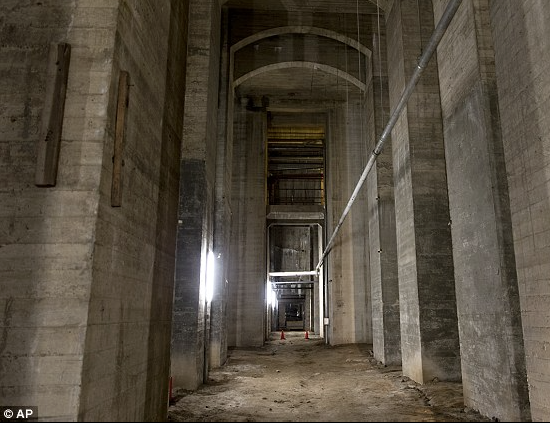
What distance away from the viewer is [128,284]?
4465mm

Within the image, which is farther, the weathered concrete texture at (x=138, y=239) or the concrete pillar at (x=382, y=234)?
the concrete pillar at (x=382, y=234)

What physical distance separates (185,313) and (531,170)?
690cm

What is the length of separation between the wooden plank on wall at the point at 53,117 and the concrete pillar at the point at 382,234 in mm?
10295

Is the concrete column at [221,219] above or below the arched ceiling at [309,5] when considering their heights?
below

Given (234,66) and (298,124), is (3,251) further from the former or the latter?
(298,124)

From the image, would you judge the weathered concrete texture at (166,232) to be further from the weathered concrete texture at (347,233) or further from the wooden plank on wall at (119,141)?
the weathered concrete texture at (347,233)

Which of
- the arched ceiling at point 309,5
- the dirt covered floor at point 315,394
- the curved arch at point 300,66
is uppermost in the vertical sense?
the arched ceiling at point 309,5

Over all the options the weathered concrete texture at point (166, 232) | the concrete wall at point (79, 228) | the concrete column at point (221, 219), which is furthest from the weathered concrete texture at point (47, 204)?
the concrete column at point (221, 219)

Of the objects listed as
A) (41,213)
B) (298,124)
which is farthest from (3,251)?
(298,124)

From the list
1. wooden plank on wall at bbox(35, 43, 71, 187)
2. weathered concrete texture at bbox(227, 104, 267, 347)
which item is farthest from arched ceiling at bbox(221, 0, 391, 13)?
wooden plank on wall at bbox(35, 43, 71, 187)

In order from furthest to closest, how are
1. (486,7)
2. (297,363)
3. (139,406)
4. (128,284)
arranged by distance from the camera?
(297,363)
(486,7)
(139,406)
(128,284)

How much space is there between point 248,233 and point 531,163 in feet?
49.0

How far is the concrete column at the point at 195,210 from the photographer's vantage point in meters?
9.35

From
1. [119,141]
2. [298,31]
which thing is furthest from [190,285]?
[298,31]
